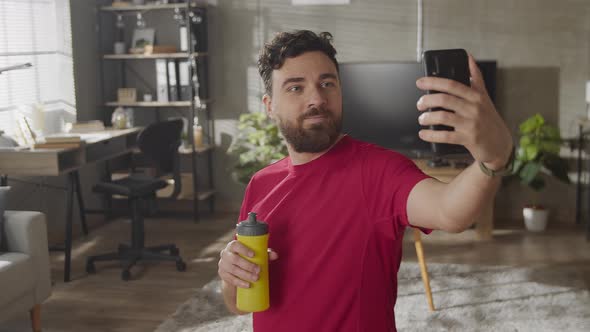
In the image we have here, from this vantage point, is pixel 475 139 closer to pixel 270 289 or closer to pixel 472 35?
pixel 270 289

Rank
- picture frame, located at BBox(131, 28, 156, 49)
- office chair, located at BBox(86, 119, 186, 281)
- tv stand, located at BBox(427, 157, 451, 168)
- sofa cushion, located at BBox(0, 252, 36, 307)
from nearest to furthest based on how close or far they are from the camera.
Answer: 1. sofa cushion, located at BBox(0, 252, 36, 307)
2. office chair, located at BBox(86, 119, 186, 281)
3. tv stand, located at BBox(427, 157, 451, 168)
4. picture frame, located at BBox(131, 28, 156, 49)

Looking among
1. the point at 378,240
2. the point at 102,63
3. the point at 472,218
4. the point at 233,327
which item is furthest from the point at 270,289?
the point at 102,63

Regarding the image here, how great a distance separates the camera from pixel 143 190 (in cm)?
424

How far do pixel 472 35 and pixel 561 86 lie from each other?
803 millimetres

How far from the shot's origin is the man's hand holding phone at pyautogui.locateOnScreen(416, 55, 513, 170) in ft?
2.77

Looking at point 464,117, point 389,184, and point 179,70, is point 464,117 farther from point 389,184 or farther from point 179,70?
point 179,70

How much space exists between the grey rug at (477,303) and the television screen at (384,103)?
143 centimetres

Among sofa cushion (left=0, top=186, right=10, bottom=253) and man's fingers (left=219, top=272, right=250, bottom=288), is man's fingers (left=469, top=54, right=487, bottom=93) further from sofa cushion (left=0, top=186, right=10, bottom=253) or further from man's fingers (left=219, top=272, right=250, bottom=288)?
sofa cushion (left=0, top=186, right=10, bottom=253)

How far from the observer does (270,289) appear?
137 centimetres

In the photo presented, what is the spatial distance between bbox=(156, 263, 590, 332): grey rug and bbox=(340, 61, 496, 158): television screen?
1425 mm

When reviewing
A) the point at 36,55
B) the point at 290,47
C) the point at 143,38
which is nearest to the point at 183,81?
the point at 143,38

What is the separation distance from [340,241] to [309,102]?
0.91 feet

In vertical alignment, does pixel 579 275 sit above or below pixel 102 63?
below

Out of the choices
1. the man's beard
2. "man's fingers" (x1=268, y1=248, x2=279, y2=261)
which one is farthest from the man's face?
"man's fingers" (x1=268, y1=248, x2=279, y2=261)
